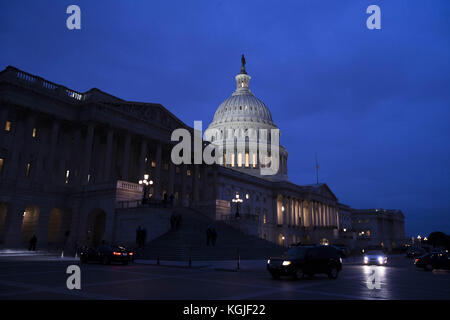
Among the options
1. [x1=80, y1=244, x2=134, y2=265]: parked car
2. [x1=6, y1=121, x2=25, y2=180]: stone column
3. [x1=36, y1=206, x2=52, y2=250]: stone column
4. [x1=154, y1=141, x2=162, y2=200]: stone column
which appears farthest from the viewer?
[x1=154, y1=141, x2=162, y2=200]: stone column

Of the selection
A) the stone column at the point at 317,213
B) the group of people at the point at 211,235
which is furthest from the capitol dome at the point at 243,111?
the group of people at the point at 211,235

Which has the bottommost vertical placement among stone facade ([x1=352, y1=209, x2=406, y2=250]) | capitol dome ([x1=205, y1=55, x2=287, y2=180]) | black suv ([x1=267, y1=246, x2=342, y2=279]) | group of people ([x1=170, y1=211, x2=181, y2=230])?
black suv ([x1=267, y1=246, x2=342, y2=279])

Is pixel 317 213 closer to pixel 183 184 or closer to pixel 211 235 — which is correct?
pixel 183 184

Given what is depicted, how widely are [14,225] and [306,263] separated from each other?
3322 cm

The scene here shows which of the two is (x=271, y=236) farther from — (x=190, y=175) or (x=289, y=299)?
(x=289, y=299)

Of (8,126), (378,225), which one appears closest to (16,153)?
(8,126)

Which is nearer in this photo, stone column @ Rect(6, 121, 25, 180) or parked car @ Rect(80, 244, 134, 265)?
parked car @ Rect(80, 244, 134, 265)

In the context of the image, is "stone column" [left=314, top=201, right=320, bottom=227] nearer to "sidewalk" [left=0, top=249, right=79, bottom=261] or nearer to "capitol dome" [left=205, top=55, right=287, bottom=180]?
"capitol dome" [left=205, top=55, right=287, bottom=180]

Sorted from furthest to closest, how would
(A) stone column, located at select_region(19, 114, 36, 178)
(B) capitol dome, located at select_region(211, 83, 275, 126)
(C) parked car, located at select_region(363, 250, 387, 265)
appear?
(B) capitol dome, located at select_region(211, 83, 275, 126) → (A) stone column, located at select_region(19, 114, 36, 178) → (C) parked car, located at select_region(363, 250, 387, 265)

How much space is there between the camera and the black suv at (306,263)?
57.2ft

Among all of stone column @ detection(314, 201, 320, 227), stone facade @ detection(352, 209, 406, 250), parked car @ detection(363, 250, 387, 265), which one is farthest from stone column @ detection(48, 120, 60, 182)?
stone facade @ detection(352, 209, 406, 250)

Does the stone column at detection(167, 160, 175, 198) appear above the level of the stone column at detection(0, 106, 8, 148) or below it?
below

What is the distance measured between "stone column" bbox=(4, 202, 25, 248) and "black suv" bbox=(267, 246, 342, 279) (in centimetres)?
3098

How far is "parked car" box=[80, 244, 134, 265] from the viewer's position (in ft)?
83.3
